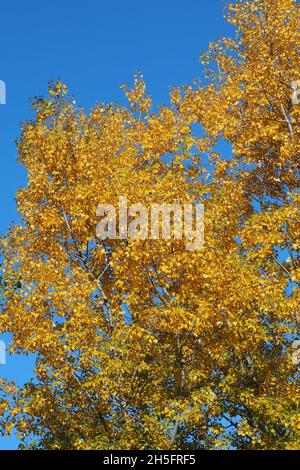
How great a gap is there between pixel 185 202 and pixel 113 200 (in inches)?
97.2

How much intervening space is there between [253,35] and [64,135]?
9178mm

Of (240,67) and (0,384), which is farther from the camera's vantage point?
(240,67)

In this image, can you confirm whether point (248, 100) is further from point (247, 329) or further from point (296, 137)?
point (247, 329)

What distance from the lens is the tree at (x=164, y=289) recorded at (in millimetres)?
17344

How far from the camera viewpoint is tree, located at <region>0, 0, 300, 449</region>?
17.3 meters

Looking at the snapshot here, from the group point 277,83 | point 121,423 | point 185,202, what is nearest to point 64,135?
point 185,202

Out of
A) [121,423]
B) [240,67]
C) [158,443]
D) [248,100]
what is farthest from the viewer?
[240,67]

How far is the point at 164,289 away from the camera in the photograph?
1872 cm

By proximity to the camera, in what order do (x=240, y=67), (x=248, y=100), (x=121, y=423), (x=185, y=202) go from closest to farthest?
(x=121, y=423)
(x=185, y=202)
(x=248, y=100)
(x=240, y=67)

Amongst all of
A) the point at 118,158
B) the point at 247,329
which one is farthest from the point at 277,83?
the point at 247,329

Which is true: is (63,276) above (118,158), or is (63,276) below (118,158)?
below

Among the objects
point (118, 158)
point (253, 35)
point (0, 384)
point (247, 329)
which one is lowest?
point (0, 384)

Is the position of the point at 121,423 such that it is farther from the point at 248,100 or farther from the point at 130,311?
the point at 248,100

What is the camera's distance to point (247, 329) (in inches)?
720
